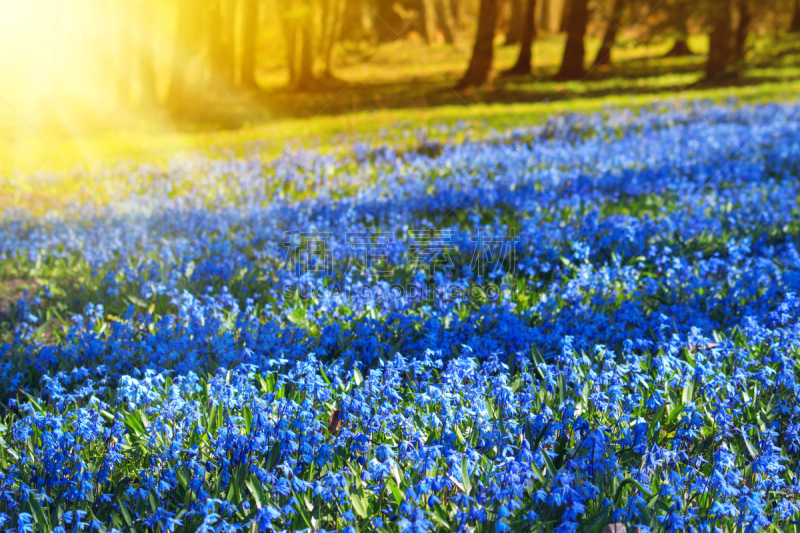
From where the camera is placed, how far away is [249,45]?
2755cm

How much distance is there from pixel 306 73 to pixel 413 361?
26270mm

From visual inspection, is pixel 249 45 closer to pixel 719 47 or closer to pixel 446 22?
pixel 719 47

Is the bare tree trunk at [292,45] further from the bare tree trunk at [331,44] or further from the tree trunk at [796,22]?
the tree trunk at [796,22]

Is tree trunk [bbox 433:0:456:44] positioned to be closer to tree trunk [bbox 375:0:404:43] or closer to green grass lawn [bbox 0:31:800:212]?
tree trunk [bbox 375:0:404:43]

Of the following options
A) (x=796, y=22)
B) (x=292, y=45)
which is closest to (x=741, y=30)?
(x=796, y=22)

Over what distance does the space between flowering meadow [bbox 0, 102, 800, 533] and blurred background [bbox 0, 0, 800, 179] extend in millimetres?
8420

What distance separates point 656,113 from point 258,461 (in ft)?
48.8

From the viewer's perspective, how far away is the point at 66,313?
18.9ft

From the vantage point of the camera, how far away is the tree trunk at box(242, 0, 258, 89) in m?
26.3

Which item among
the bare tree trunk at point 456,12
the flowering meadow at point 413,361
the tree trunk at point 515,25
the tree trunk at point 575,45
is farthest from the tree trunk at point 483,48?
the bare tree trunk at point 456,12

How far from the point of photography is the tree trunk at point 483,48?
22.3 metres

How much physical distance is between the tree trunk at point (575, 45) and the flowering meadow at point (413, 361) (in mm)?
18534

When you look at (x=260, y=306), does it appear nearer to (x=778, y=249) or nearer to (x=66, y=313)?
(x=66, y=313)

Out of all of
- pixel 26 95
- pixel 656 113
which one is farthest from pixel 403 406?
pixel 26 95
